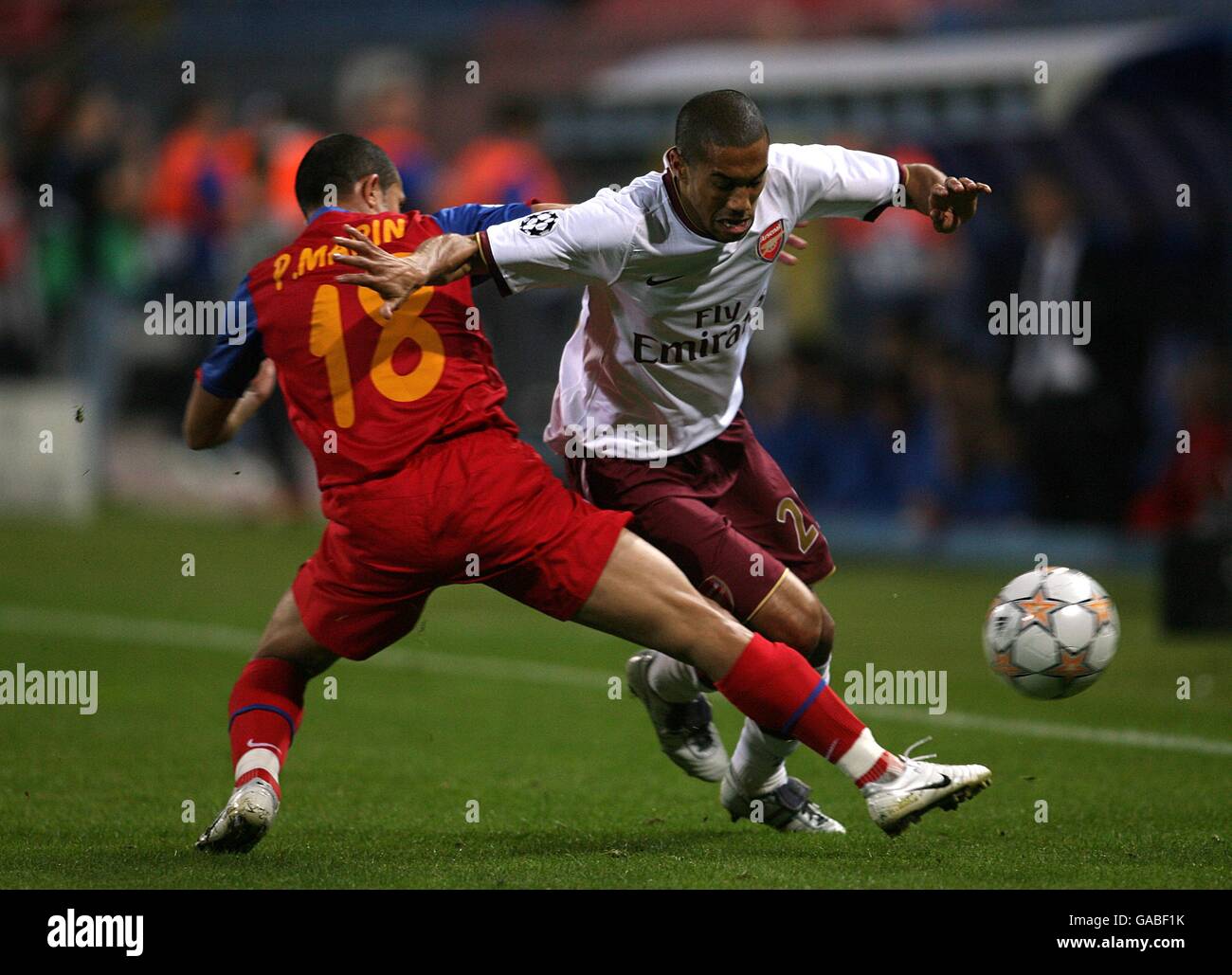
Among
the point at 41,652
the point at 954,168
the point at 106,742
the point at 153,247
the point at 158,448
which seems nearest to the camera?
the point at 106,742

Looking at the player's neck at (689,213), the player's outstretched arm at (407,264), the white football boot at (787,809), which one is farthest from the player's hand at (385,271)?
the white football boot at (787,809)

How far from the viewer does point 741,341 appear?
19.9 feet

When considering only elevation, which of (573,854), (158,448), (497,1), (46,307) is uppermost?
(497,1)

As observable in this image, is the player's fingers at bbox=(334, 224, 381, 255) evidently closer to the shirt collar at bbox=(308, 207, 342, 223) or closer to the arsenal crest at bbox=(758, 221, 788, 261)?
the shirt collar at bbox=(308, 207, 342, 223)

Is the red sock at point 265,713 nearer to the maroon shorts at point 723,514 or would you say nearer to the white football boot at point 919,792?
the maroon shorts at point 723,514

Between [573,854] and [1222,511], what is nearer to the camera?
[573,854]

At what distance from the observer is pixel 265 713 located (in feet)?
18.8

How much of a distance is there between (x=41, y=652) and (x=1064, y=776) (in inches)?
214

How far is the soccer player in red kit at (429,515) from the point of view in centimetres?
532

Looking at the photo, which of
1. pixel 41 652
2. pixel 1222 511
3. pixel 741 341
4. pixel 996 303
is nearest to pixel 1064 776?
pixel 741 341

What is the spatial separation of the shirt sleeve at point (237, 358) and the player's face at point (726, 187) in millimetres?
1294

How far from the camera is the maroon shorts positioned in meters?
5.80

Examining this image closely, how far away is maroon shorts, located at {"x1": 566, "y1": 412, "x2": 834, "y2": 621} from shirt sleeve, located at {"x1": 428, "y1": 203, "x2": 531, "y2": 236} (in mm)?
865

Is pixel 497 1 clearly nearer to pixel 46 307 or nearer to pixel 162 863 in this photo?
pixel 46 307
